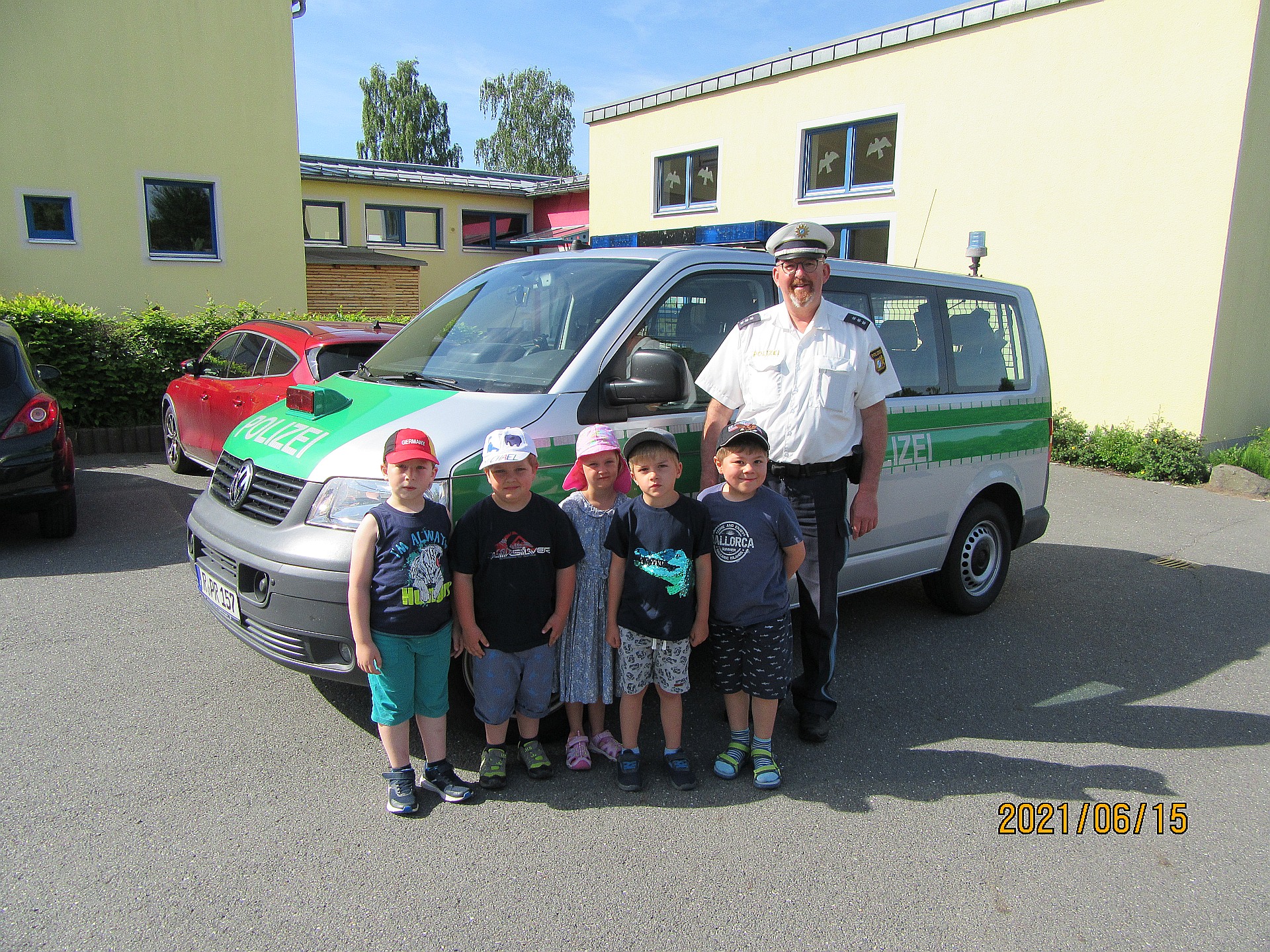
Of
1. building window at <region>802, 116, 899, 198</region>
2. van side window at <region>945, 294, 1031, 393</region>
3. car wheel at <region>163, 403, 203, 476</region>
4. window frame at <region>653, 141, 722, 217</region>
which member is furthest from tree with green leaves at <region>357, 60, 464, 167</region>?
van side window at <region>945, 294, 1031, 393</region>

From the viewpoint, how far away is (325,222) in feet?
78.7

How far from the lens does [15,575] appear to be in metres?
5.48

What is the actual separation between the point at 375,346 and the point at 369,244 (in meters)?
18.8

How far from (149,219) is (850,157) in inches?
438

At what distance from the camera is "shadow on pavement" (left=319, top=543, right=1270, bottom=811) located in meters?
3.33

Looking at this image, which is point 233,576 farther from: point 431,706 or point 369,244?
point 369,244

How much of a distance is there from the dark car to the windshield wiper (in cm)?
353

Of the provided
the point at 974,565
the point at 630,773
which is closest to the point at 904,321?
the point at 974,565

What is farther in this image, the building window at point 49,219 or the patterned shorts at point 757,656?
the building window at point 49,219

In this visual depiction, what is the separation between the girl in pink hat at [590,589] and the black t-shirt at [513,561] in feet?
0.39

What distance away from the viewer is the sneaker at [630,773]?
10.5ft

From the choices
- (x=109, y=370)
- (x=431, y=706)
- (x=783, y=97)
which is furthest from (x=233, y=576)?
(x=783, y=97)

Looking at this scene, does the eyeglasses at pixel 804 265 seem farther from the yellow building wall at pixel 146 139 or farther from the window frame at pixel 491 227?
the window frame at pixel 491 227
